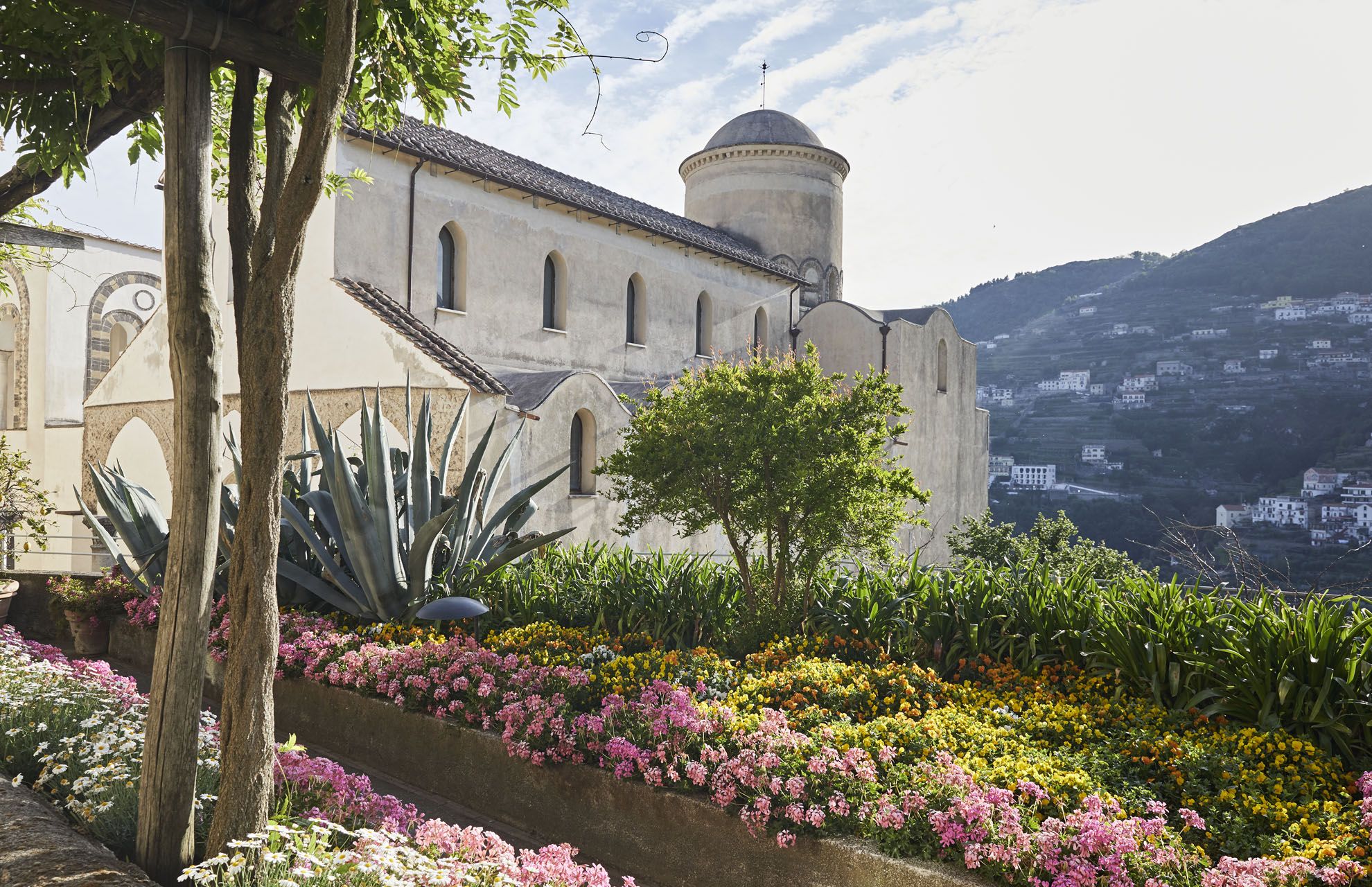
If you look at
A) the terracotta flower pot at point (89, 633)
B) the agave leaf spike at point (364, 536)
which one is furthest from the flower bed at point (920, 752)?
the terracotta flower pot at point (89, 633)

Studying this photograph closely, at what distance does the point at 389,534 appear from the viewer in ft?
23.3

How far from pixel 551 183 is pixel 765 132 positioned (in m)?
12.1

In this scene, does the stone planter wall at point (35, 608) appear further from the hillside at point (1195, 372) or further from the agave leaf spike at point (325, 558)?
the hillside at point (1195, 372)

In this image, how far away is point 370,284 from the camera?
552 inches

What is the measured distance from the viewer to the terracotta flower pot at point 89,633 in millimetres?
8594

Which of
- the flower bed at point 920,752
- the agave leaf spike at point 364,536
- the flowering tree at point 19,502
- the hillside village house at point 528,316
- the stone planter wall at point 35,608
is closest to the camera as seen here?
the flower bed at point 920,752

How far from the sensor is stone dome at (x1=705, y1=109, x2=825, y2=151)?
2748 centimetres

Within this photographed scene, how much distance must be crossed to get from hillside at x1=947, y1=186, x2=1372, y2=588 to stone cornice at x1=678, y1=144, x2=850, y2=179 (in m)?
31.0

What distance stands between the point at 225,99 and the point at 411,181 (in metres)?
8.53

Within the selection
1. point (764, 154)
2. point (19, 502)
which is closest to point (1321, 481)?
point (764, 154)

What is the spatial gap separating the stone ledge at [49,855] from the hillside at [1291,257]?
91.0 m

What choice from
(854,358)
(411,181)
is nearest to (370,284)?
(411,181)

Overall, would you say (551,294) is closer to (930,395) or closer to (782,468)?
(782,468)

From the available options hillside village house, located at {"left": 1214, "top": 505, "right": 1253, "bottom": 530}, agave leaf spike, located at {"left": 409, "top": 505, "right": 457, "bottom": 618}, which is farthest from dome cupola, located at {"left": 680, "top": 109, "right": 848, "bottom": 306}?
hillside village house, located at {"left": 1214, "top": 505, "right": 1253, "bottom": 530}
